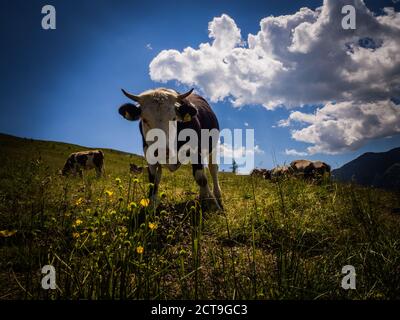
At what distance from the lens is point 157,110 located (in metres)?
5.43

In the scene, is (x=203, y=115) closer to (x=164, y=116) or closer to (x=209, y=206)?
(x=164, y=116)

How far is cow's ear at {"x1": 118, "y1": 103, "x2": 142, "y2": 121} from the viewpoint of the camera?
5887mm

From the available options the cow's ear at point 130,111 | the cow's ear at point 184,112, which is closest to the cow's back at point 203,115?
the cow's ear at point 184,112

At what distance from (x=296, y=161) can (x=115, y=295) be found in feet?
49.3

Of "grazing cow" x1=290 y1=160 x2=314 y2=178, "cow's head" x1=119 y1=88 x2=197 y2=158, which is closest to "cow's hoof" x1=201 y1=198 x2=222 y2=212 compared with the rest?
"cow's head" x1=119 y1=88 x2=197 y2=158

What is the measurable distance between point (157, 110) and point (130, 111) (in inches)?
31.6

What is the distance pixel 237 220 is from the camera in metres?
4.47

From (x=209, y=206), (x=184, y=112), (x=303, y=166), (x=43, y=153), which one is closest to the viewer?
(x=209, y=206)

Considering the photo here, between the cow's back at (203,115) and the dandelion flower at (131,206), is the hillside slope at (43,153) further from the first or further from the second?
the dandelion flower at (131,206)

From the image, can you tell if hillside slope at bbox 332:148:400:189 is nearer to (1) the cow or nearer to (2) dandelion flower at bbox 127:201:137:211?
(1) the cow

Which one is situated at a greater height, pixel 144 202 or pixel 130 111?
pixel 130 111

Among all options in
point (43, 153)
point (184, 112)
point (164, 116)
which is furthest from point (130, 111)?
point (43, 153)
